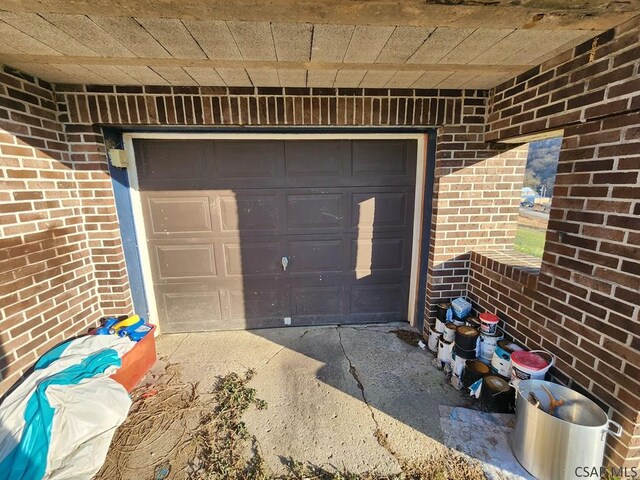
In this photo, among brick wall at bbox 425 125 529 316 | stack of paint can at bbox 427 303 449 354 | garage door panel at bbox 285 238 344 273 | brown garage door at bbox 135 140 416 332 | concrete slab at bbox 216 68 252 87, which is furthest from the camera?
garage door panel at bbox 285 238 344 273

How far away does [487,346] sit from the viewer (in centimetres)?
233

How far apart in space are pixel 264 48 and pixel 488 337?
281 centimetres

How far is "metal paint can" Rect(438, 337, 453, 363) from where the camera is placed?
8.21 feet

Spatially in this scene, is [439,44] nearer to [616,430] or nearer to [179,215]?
[616,430]

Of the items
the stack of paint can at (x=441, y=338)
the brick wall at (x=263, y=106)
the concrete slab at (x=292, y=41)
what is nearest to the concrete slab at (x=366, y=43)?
the concrete slab at (x=292, y=41)

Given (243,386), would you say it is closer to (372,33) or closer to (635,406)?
(635,406)

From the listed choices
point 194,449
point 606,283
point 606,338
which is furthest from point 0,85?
point 606,338

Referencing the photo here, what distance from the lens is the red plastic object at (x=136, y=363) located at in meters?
2.20

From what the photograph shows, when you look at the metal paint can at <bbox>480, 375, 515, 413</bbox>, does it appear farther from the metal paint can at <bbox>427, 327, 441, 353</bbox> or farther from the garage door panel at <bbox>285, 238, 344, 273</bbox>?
the garage door panel at <bbox>285, 238, 344, 273</bbox>

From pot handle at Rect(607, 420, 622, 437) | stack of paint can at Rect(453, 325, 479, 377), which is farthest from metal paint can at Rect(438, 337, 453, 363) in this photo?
pot handle at Rect(607, 420, 622, 437)

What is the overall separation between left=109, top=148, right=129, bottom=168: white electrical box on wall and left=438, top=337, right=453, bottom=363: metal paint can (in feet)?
11.5

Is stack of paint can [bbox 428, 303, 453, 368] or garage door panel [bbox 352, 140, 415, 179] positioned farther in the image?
garage door panel [bbox 352, 140, 415, 179]

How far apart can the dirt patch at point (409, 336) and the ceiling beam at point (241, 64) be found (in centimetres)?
256

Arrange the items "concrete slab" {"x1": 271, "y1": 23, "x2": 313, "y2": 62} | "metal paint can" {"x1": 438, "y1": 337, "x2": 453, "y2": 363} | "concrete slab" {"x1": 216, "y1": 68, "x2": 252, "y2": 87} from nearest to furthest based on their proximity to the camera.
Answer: "concrete slab" {"x1": 271, "y1": 23, "x2": 313, "y2": 62} → "concrete slab" {"x1": 216, "y1": 68, "x2": 252, "y2": 87} → "metal paint can" {"x1": 438, "y1": 337, "x2": 453, "y2": 363}
